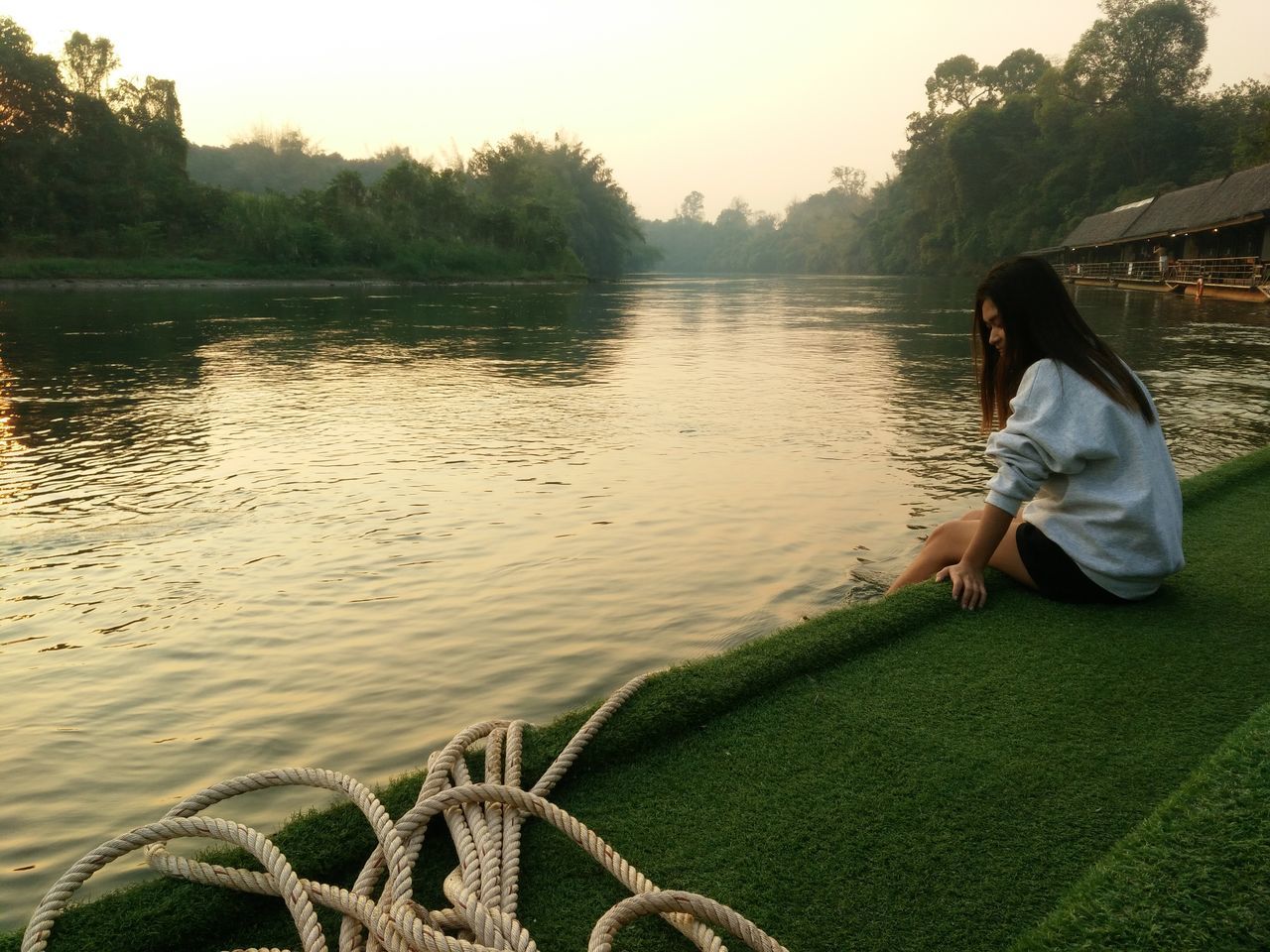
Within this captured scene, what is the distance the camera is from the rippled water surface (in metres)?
3.93

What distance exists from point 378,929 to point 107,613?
406 centimetres

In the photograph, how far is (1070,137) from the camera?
65.9 meters

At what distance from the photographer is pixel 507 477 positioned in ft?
27.1

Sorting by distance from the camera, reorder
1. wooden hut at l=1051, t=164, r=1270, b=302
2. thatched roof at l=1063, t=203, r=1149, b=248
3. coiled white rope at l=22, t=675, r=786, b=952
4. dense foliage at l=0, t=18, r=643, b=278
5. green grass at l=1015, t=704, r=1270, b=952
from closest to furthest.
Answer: green grass at l=1015, t=704, r=1270, b=952
coiled white rope at l=22, t=675, r=786, b=952
wooden hut at l=1051, t=164, r=1270, b=302
thatched roof at l=1063, t=203, r=1149, b=248
dense foliage at l=0, t=18, r=643, b=278

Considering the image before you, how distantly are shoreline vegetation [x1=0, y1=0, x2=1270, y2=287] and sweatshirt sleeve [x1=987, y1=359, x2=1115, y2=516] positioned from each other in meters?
51.3

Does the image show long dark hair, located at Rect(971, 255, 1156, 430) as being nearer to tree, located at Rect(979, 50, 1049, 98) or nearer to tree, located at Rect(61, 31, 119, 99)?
tree, located at Rect(61, 31, 119, 99)

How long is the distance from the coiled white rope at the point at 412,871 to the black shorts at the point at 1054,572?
2.16 m

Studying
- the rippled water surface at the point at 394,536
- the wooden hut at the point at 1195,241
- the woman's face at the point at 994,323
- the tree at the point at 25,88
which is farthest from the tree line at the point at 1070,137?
the tree at the point at 25,88

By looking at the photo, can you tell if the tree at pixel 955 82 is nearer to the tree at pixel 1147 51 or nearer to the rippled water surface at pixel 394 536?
the tree at pixel 1147 51

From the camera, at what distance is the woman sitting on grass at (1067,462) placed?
3266 mm

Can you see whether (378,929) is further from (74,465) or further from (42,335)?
(42,335)

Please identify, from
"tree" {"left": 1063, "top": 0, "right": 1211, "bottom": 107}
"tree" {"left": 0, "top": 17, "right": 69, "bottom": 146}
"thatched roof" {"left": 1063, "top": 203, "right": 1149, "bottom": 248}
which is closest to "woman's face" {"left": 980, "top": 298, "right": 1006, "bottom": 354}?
"thatched roof" {"left": 1063, "top": 203, "right": 1149, "bottom": 248}

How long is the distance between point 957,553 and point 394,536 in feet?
13.3

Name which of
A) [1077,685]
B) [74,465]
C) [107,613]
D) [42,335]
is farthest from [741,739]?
[42,335]
